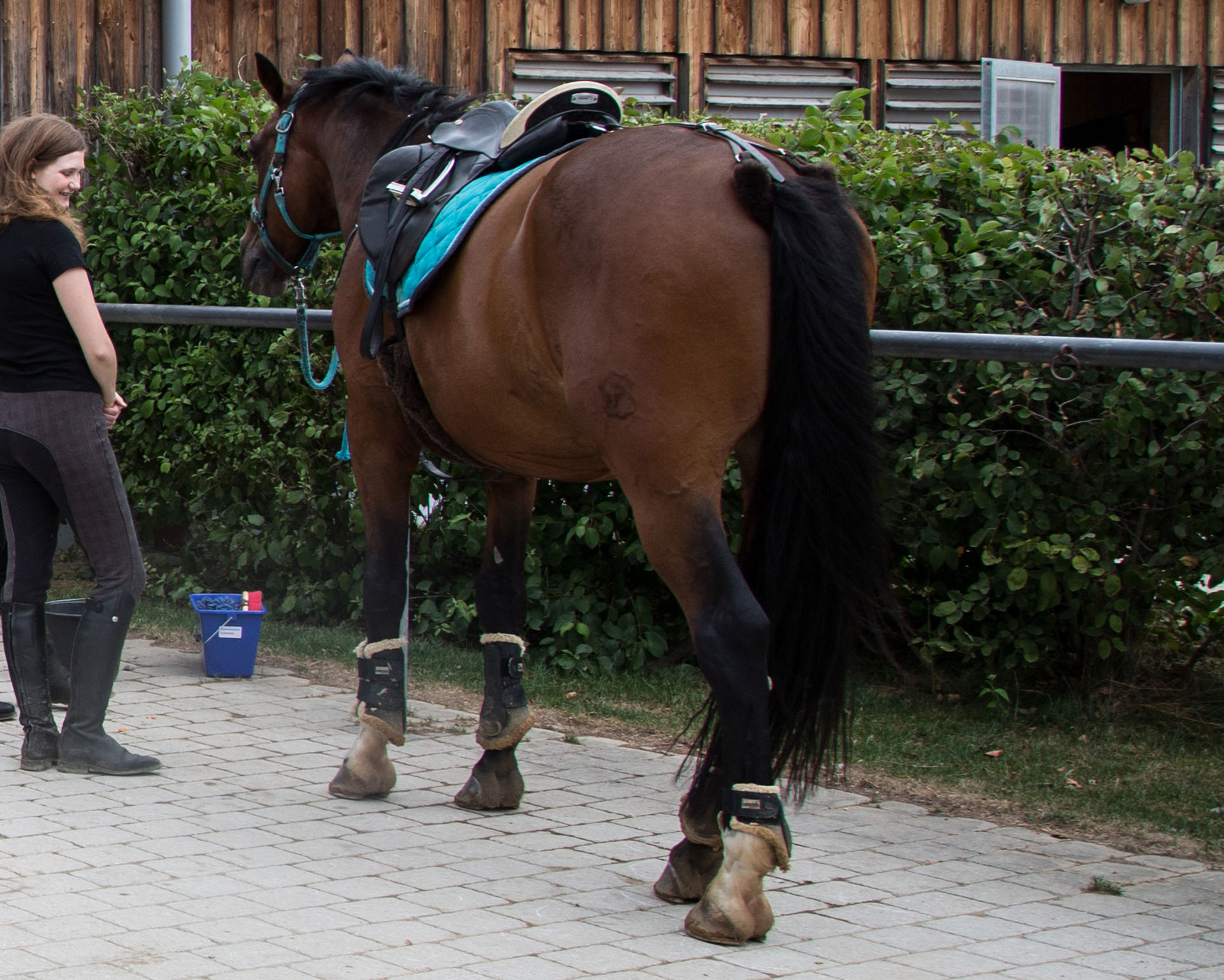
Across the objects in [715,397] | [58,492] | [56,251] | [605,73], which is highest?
[605,73]

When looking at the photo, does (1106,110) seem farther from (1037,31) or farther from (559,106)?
(559,106)

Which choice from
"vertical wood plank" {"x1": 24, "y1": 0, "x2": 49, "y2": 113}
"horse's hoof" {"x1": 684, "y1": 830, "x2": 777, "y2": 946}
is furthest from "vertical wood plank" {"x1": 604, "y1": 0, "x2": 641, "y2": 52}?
"horse's hoof" {"x1": 684, "y1": 830, "x2": 777, "y2": 946}

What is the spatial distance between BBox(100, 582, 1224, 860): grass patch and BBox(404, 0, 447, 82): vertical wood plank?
4.98 metres

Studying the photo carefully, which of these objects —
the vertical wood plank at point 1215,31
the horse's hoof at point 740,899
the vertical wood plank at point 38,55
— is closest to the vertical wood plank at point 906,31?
the vertical wood plank at point 1215,31

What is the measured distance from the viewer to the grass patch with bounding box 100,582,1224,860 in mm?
4637

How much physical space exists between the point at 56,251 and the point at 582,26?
21.9 ft

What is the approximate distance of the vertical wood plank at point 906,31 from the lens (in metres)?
11.5

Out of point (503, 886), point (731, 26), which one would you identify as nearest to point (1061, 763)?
point (503, 886)

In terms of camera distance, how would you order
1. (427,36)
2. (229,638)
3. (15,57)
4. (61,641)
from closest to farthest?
(61,641) → (229,638) → (15,57) → (427,36)

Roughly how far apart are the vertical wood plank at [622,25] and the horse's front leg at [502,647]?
6.75 m

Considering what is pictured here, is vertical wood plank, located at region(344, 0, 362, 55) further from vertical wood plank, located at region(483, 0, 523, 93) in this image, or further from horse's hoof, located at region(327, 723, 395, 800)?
horse's hoof, located at region(327, 723, 395, 800)

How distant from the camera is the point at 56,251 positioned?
4863mm

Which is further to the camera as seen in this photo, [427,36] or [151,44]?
[427,36]

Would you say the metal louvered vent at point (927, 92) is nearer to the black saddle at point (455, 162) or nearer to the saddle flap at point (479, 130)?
the saddle flap at point (479, 130)
